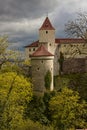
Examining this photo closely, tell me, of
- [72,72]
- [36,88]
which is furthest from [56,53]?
[36,88]

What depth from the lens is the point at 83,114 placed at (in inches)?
1242

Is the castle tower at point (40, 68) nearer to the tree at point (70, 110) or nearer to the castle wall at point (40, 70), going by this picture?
the castle wall at point (40, 70)

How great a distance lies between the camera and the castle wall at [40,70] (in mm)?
43219

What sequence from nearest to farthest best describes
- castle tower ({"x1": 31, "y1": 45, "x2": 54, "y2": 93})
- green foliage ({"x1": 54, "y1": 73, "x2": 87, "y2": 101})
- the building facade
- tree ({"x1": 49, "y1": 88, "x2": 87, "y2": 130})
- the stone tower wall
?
tree ({"x1": 49, "y1": 88, "x2": 87, "y2": 130}), green foliage ({"x1": 54, "y1": 73, "x2": 87, "y2": 101}), castle tower ({"x1": 31, "y1": 45, "x2": 54, "y2": 93}), the building facade, the stone tower wall

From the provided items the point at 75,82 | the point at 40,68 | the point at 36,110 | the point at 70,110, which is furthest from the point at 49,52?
the point at 70,110

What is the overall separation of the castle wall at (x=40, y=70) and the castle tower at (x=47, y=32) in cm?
894

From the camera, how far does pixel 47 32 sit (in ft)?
175

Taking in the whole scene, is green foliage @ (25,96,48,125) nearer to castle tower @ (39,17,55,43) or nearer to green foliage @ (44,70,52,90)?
green foliage @ (44,70,52,90)

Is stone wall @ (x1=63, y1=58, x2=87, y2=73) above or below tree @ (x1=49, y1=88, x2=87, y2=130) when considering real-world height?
above

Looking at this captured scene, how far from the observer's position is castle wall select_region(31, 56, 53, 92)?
1702 inches

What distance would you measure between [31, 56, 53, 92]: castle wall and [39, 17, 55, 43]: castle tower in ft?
29.3

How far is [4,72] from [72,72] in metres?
18.2

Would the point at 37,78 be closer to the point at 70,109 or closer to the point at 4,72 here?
the point at 4,72

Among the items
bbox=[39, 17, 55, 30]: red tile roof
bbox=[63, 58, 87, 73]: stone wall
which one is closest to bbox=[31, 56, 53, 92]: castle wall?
bbox=[63, 58, 87, 73]: stone wall
